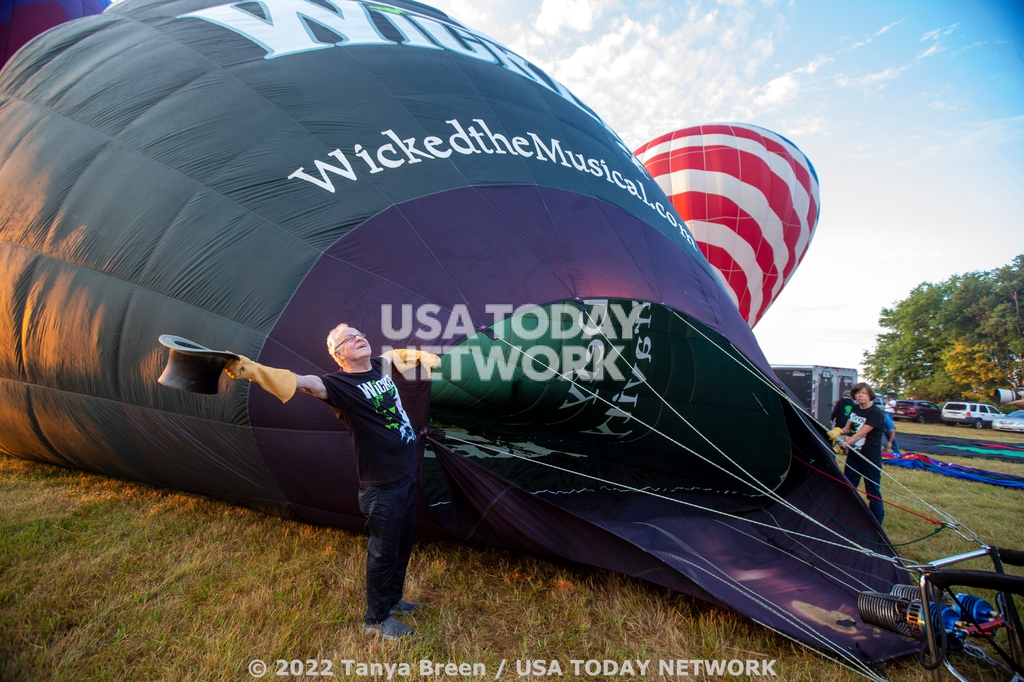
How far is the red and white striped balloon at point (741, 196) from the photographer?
11.1m

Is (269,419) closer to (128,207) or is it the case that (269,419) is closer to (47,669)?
(47,669)

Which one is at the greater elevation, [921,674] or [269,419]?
[269,419]

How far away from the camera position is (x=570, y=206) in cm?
371

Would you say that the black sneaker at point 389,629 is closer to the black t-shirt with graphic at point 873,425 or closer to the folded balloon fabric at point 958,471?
the black t-shirt with graphic at point 873,425

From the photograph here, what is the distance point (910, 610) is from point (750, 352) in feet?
6.75

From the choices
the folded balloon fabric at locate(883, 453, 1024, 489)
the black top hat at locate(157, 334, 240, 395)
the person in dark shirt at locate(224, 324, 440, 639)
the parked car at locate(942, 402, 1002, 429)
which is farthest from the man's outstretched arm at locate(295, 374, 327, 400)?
the parked car at locate(942, 402, 1002, 429)

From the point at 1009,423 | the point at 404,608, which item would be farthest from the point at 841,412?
the point at 1009,423

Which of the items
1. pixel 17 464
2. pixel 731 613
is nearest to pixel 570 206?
pixel 731 613

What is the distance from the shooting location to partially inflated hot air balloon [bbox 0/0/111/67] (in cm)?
742

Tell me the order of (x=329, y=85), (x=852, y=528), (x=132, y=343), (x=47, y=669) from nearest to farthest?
(x=47, y=669) → (x=132, y=343) → (x=329, y=85) → (x=852, y=528)

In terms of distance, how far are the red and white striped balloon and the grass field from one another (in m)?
9.06

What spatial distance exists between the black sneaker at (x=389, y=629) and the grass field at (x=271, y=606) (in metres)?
0.05

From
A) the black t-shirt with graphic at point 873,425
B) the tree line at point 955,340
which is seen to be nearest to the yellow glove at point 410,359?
the black t-shirt with graphic at point 873,425

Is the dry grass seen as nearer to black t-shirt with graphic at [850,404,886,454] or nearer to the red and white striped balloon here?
the red and white striped balloon
